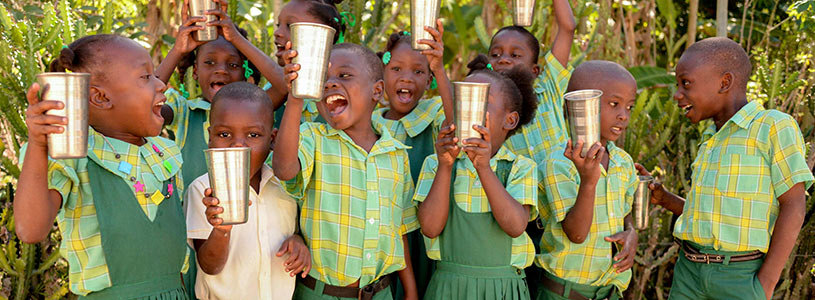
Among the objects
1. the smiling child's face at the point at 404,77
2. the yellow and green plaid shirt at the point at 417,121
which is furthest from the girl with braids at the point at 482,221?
the smiling child's face at the point at 404,77

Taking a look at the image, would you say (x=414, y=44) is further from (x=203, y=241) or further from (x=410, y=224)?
(x=203, y=241)

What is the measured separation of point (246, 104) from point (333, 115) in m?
0.36

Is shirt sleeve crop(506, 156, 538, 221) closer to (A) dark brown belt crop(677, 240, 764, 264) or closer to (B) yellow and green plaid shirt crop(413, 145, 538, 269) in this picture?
(B) yellow and green plaid shirt crop(413, 145, 538, 269)

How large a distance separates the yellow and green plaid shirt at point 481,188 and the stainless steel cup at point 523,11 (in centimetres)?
76

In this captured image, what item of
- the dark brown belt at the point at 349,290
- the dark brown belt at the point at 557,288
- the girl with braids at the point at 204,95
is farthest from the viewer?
the girl with braids at the point at 204,95

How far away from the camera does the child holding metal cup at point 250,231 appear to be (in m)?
2.97

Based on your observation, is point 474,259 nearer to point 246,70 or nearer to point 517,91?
point 517,91

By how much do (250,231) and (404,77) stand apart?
1200 millimetres

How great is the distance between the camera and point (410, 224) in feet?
10.7

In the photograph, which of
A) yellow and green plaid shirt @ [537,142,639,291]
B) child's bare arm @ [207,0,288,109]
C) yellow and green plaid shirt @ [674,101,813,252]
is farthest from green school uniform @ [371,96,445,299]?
yellow and green plaid shirt @ [674,101,813,252]

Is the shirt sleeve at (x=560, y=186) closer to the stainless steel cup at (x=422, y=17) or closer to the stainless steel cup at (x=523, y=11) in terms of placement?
the stainless steel cup at (x=523, y=11)

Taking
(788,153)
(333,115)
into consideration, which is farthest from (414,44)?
(788,153)

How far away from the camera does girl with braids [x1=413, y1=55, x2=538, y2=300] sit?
303cm

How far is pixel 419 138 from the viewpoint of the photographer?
3725 mm
